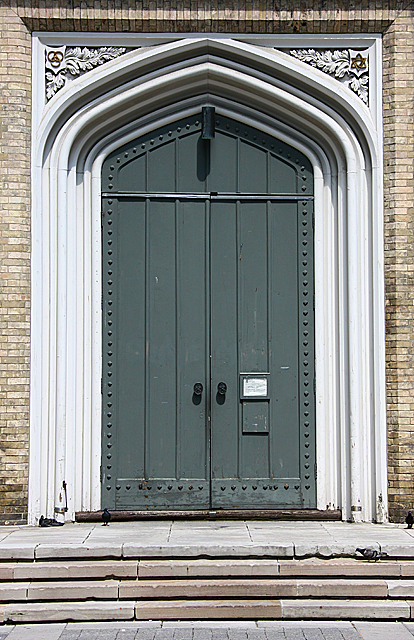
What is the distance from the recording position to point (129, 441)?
5.93 meters

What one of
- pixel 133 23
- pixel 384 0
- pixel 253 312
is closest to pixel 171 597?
pixel 253 312

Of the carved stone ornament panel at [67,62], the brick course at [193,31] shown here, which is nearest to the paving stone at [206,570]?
the brick course at [193,31]

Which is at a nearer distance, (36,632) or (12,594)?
(36,632)

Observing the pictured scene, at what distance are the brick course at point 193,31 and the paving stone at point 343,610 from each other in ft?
3.69

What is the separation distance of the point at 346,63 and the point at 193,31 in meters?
1.37

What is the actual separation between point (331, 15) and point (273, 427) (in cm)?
363

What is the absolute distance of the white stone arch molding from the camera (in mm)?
5750

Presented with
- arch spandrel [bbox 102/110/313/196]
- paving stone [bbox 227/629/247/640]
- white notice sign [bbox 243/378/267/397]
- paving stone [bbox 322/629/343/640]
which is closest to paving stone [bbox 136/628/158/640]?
paving stone [bbox 227/629/247/640]

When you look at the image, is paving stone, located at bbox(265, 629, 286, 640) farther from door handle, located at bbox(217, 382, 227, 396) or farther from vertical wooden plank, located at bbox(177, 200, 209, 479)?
door handle, located at bbox(217, 382, 227, 396)

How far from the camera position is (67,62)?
5.81 metres

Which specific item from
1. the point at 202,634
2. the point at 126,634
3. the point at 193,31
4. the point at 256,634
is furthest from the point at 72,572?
the point at 193,31

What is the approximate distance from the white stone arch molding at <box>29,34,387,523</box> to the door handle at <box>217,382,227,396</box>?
85cm

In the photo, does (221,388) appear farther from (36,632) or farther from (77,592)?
(36,632)

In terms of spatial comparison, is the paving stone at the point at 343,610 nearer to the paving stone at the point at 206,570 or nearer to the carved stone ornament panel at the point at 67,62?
the paving stone at the point at 206,570
